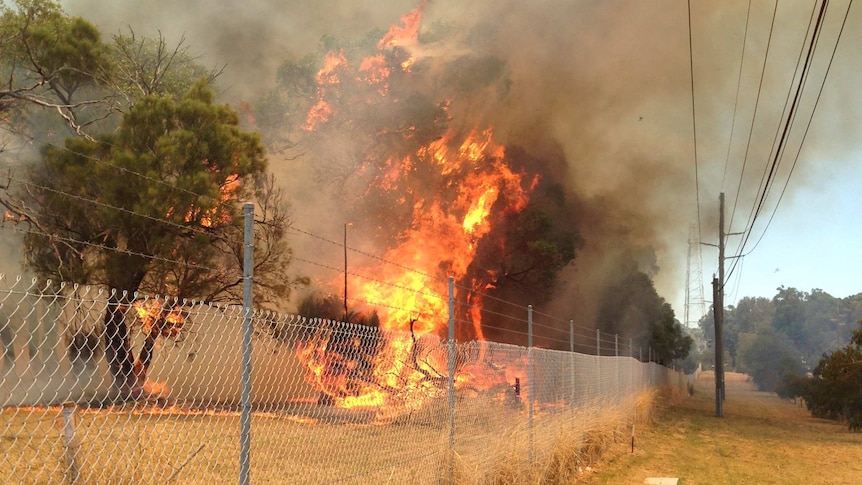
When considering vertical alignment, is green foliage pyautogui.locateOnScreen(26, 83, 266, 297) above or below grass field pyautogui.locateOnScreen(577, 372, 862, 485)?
above

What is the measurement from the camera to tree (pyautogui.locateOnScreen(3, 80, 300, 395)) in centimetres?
2073

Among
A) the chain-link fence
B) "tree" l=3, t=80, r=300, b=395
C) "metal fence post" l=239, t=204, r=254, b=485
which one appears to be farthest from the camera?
"tree" l=3, t=80, r=300, b=395

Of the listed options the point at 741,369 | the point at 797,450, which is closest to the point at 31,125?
the point at 797,450

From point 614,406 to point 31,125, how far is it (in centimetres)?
2231

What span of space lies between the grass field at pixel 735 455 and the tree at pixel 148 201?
1177 centimetres

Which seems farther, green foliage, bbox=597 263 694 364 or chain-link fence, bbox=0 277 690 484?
green foliage, bbox=597 263 694 364

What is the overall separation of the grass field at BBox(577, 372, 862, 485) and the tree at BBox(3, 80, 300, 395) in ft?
38.6

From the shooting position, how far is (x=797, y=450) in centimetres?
1947

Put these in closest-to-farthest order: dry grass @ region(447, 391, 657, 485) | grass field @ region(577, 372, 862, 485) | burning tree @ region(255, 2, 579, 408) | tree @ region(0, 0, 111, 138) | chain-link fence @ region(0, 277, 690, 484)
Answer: chain-link fence @ region(0, 277, 690, 484) → dry grass @ region(447, 391, 657, 485) → grass field @ region(577, 372, 862, 485) → tree @ region(0, 0, 111, 138) → burning tree @ region(255, 2, 579, 408)

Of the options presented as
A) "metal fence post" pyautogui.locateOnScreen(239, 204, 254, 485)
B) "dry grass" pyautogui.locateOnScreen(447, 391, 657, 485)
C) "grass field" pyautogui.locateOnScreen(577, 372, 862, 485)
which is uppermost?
"metal fence post" pyautogui.locateOnScreen(239, 204, 254, 485)

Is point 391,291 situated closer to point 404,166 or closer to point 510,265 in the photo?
point 404,166


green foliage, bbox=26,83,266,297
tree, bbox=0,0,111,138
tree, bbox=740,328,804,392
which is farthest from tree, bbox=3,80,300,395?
tree, bbox=740,328,804,392

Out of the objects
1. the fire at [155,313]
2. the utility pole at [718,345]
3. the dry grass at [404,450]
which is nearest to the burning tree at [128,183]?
the dry grass at [404,450]

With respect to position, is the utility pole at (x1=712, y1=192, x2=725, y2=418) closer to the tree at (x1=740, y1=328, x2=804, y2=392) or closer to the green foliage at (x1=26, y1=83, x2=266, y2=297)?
the green foliage at (x1=26, y1=83, x2=266, y2=297)
